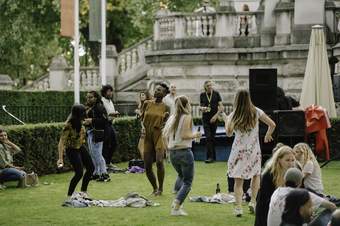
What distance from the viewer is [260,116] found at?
13.0 m

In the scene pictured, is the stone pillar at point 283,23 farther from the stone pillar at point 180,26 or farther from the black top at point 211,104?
the black top at point 211,104

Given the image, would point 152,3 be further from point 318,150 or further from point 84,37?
point 318,150

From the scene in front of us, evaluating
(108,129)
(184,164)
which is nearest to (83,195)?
(184,164)

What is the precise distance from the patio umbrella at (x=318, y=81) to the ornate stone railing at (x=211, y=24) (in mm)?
7110

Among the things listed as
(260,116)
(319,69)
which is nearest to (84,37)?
(319,69)

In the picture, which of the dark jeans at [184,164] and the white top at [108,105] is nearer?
the dark jeans at [184,164]

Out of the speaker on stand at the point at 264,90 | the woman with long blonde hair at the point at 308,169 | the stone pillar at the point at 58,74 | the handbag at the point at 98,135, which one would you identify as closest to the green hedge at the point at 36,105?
the stone pillar at the point at 58,74

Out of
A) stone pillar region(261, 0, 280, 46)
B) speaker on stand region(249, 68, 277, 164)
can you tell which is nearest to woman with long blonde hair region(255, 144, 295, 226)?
speaker on stand region(249, 68, 277, 164)

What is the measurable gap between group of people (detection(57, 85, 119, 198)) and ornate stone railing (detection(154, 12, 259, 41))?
34.5 ft

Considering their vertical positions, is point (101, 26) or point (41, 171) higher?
point (101, 26)

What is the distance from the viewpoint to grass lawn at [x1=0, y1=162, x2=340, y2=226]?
12.4 metres

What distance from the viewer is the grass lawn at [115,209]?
12.4 m

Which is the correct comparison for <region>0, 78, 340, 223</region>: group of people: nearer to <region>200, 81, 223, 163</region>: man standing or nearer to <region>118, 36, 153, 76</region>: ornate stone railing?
<region>200, 81, 223, 163</region>: man standing

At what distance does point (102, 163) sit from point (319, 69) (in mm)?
6699
